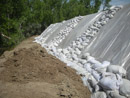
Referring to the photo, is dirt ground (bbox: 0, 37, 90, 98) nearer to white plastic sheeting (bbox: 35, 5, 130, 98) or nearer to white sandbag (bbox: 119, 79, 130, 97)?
white plastic sheeting (bbox: 35, 5, 130, 98)

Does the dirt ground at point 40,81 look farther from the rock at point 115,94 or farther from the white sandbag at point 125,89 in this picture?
the white sandbag at point 125,89

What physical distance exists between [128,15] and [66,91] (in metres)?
3.05

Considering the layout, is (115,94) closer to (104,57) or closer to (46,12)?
(104,57)

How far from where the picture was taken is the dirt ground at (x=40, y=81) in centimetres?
179

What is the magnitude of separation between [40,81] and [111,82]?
4.51 ft

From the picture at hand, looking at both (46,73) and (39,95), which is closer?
(39,95)

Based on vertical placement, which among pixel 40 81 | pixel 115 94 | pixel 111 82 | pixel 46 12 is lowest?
pixel 40 81

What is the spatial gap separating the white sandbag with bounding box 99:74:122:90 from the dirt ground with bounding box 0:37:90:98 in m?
0.34

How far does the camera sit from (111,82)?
1.67 m

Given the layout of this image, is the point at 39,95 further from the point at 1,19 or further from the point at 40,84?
the point at 1,19

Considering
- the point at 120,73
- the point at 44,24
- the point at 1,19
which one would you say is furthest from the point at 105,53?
the point at 44,24

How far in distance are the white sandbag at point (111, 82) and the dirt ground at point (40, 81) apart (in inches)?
13.5

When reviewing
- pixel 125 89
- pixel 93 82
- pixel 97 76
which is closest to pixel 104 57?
pixel 97 76

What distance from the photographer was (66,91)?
180 centimetres
